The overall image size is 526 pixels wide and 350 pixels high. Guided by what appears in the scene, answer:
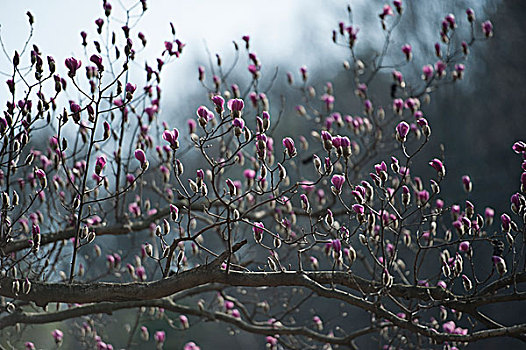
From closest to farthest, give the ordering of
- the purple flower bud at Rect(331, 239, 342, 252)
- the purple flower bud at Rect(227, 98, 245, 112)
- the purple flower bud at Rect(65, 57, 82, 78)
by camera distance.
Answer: the purple flower bud at Rect(227, 98, 245, 112), the purple flower bud at Rect(65, 57, 82, 78), the purple flower bud at Rect(331, 239, 342, 252)

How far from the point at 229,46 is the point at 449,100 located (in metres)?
3.52

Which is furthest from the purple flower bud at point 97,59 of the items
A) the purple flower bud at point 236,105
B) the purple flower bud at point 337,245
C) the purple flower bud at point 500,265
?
the purple flower bud at point 500,265

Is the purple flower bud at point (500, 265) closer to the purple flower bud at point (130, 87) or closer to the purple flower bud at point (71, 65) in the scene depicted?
the purple flower bud at point (130, 87)

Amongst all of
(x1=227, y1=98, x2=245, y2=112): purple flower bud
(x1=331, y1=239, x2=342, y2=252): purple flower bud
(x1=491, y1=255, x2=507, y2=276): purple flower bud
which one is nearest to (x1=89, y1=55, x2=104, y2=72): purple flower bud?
(x1=227, y1=98, x2=245, y2=112): purple flower bud

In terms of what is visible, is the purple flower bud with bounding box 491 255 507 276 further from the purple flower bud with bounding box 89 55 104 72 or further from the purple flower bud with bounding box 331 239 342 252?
the purple flower bud with bounding box 89 55 104 72

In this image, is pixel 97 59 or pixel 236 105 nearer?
pixel 236 105

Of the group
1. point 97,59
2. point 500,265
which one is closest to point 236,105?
point 97,59

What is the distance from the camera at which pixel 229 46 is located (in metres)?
9.46

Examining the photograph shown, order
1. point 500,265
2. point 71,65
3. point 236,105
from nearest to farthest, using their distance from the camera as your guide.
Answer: point 236,105, point 71,65, point 500,265

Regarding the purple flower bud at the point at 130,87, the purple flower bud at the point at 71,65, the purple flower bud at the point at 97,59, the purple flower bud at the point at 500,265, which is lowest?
the purple flower bud at the point at 500,265

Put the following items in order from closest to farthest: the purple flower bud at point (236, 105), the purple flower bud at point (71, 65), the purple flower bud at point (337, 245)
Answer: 1. the purple flower bud at point (236, 105)
2. the purple flower bud at point (71, 65)
3. the purple flower bud at point (337, 245)

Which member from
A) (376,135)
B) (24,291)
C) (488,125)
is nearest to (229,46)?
(488,125)

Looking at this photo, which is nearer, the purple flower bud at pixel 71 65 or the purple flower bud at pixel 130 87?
the purple flower bud at pixel 71 65

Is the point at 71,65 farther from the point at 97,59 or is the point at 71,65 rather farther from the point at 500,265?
the point at 500,265
